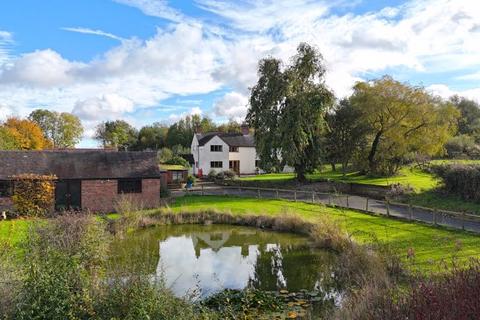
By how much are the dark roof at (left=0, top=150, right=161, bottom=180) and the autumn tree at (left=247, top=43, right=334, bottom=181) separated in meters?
11.6

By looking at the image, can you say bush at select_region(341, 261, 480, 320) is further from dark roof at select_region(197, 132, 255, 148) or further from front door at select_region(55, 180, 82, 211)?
dark roof at select_region(197, 132, 255, 148)

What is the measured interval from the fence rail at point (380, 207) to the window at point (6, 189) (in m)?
16.1

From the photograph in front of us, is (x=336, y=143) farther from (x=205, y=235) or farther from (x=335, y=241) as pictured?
(x=335, y=241)

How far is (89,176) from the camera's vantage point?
30.7m

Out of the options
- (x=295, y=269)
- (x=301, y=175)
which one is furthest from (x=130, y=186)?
(x=295, y=269)

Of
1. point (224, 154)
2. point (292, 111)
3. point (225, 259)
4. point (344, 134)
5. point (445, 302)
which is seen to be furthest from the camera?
point (224, 154)

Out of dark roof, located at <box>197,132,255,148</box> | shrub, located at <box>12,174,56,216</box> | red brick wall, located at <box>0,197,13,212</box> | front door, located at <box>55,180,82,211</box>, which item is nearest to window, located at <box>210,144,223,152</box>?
dark roof, located at <box>197,132,255,148</box>

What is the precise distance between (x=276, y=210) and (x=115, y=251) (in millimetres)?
12343

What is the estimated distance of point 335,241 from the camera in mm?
18094

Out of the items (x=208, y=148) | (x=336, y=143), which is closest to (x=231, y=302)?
(x=336, y=143)

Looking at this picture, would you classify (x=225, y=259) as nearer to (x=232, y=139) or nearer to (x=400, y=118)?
(x=400, y=118)

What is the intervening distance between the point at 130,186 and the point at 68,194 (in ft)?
14.8

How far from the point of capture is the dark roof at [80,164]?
29.6 meters

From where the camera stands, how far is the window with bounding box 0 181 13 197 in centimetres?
2829
